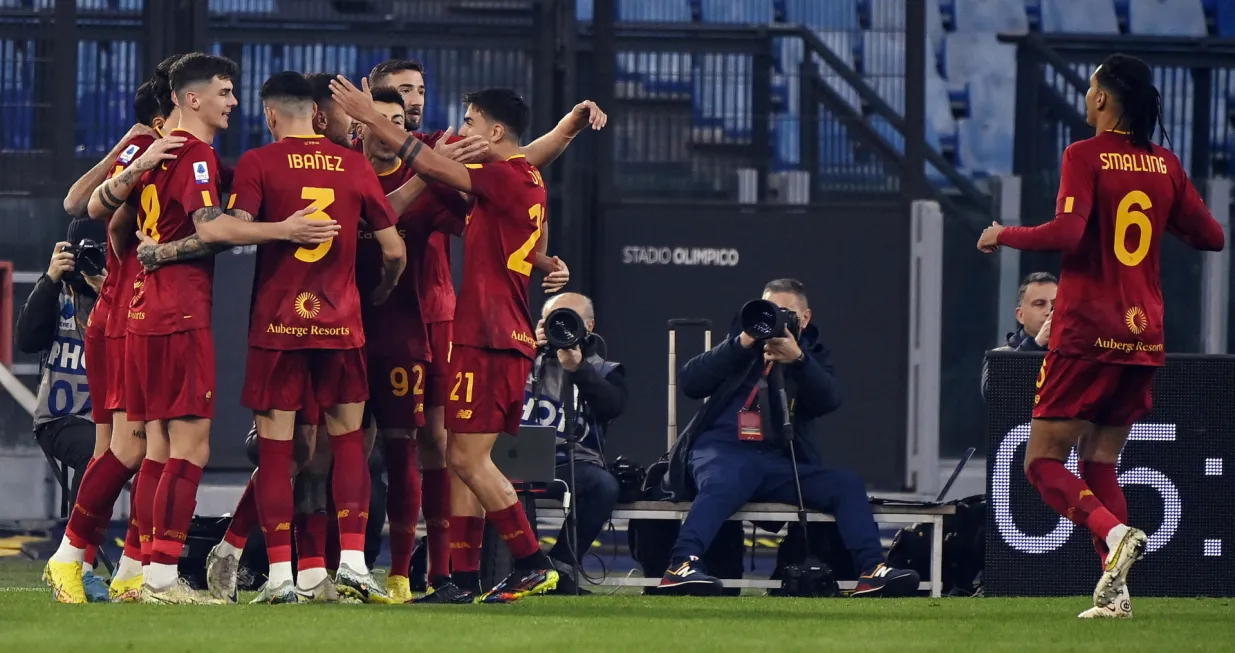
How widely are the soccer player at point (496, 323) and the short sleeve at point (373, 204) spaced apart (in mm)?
263

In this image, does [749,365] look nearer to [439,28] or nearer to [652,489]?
[652,489]

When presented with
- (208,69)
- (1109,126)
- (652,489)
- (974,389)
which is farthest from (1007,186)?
(208,69)

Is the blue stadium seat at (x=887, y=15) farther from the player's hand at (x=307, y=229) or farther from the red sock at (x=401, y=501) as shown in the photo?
the player's hand at (x=307, y=229)

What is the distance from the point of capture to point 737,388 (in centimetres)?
892

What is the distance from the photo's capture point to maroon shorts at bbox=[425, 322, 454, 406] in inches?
294

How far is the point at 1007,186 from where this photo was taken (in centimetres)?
1296

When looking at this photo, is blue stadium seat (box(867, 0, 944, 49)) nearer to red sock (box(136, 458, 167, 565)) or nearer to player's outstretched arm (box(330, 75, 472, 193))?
player's outstretched arm (box(330, 75, 472, 193))

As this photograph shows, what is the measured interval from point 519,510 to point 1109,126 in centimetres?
241

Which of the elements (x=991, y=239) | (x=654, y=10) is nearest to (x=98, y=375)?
(x=991, y=239)

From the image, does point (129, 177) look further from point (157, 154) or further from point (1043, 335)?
point (1043, 335)

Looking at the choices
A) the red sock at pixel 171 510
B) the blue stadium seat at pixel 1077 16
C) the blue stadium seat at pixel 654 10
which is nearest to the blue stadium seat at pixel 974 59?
the blue stadium seat at pixel 1077 16

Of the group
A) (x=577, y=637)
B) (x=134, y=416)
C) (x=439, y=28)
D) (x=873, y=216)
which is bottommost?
(x=577, y=637)

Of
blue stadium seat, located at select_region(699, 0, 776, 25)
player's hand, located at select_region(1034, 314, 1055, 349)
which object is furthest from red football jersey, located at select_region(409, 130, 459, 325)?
blue stadium seat, located at select_region(699, 0, 776, 25)

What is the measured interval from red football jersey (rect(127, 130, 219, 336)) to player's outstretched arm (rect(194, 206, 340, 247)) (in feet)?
0.31
